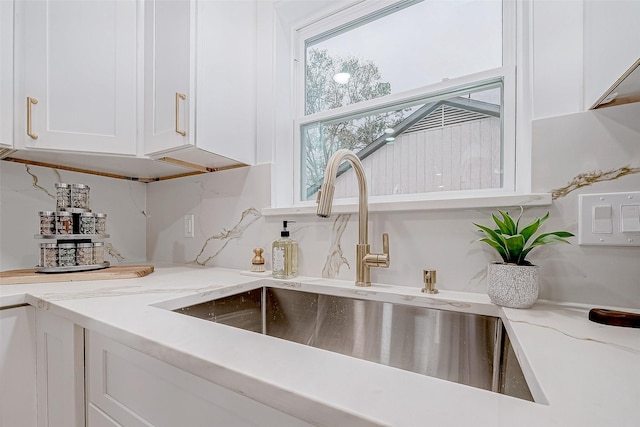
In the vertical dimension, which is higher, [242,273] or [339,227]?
[339,227]

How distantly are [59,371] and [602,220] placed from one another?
135 cm

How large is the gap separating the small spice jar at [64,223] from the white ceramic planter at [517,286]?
1440 mm

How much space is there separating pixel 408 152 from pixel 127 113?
1.11 meters

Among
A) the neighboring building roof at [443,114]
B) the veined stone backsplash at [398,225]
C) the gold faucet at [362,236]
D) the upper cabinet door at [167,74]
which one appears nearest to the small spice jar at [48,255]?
the veined stone backsplash at [398,225]

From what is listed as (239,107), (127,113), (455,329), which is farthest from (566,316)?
(127,113)

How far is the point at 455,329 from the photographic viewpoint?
781 millimetres

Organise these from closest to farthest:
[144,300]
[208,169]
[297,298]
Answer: [144,300], [297,298], [208,169]

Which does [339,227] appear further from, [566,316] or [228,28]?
[228,28]

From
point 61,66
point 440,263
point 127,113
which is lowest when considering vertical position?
point 440,263

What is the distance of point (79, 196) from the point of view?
1253mm

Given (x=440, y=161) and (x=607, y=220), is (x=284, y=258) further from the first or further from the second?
(x=607, y=220)

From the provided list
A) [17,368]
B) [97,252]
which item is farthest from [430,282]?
[97,252]

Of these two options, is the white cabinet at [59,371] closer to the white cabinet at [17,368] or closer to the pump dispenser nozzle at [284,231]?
the white cabinet at [17,368]

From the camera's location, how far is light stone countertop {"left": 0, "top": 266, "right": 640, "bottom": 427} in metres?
0.31
